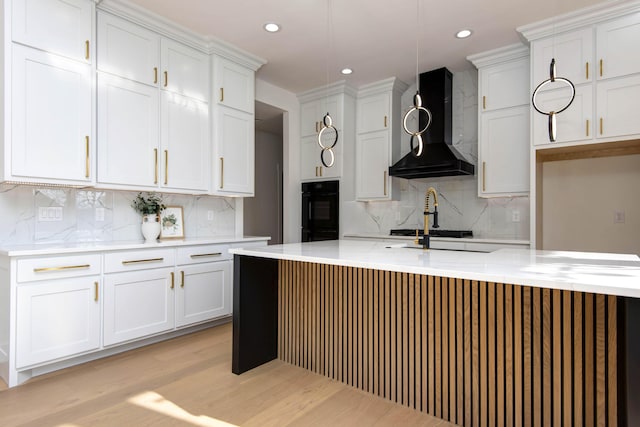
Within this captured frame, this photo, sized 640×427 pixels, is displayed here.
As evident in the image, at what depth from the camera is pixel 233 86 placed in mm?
3785

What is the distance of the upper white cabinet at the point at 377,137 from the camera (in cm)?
455

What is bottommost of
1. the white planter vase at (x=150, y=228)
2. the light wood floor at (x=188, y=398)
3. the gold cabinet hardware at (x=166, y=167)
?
the light wood floor at (x=188, y=398)

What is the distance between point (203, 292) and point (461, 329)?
232 centimetres

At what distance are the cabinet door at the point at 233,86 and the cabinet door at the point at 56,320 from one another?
6.80 ft

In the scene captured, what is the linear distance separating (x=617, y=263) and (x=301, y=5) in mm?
2758

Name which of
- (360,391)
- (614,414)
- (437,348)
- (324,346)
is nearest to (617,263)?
(614,414)

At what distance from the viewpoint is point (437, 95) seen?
13.7 feet

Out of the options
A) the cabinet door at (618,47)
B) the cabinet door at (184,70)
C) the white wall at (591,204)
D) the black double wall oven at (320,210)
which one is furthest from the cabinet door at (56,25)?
the white wall at (591,204)

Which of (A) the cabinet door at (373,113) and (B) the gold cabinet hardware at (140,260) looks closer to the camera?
(B) the gold cabinet hardware at (140,260)

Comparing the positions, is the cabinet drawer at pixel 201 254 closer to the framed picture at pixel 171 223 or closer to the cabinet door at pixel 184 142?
the framed picture at pixel 171 223

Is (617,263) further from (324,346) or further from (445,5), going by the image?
(445,5)

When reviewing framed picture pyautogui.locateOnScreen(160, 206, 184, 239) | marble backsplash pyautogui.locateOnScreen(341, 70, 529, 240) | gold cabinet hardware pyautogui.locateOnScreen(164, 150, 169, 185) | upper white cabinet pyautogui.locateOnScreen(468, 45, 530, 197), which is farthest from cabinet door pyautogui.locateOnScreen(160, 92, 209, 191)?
upper white cabinet pyautogui.locateOnScreen(468, 45, 530, 197)

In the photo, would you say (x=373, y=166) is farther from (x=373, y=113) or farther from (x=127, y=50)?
(x=127, y=50)

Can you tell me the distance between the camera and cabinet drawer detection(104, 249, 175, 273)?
2.70 m
